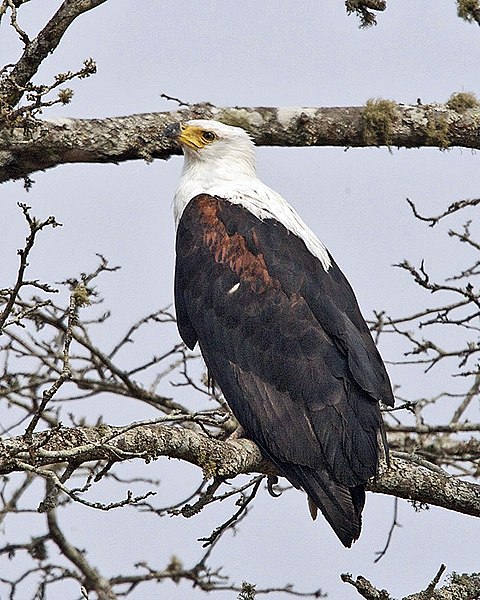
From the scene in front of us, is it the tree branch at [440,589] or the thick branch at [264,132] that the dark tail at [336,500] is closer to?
the tree branch at [440,589]

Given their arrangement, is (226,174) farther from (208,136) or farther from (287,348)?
(287,348)

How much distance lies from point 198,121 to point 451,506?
241 centimetres

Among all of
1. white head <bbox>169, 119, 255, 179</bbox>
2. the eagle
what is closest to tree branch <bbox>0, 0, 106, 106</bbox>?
the eagle

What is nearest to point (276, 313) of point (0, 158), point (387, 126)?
point (387, 126)

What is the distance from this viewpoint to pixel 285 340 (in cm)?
508

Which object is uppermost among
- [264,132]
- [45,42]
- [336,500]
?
[264,132]

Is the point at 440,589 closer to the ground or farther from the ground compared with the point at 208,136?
closer to the ground

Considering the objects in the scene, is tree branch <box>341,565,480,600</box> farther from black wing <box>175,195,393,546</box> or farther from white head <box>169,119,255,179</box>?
white head <box>169,119,255,179</box>

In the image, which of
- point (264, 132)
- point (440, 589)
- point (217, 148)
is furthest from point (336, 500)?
point (217, 148)

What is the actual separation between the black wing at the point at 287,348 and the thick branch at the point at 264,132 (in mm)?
445

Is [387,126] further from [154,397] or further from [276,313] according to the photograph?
[154,397]

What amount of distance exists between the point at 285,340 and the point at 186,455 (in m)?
1.11

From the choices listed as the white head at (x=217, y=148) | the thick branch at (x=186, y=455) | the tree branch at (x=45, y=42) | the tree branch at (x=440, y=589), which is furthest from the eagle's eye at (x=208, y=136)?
the tree branch at (x=440, y=589)

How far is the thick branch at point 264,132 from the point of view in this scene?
5.20 m
